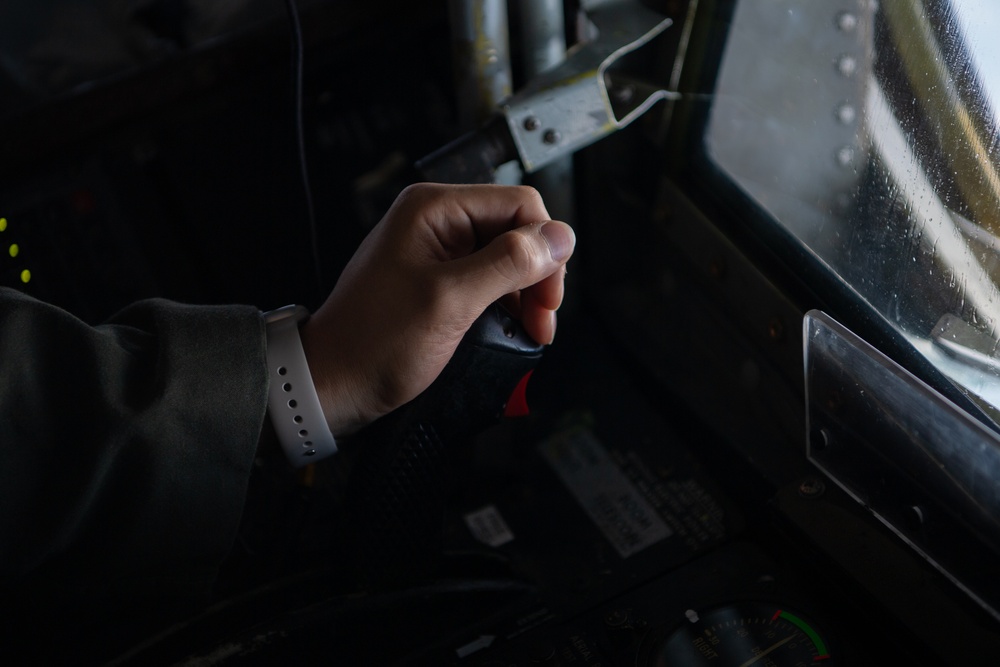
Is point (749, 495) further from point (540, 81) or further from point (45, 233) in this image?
point (45, 233)

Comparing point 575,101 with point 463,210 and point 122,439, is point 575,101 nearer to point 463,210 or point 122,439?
point 463,210

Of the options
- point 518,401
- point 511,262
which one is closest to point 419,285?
point 511,262

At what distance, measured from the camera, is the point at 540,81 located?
3.16 ft

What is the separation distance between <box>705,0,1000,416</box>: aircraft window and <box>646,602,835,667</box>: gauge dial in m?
0.24

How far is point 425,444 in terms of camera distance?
0.82m

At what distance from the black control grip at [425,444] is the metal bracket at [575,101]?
0.74 ft

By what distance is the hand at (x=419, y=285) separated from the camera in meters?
0.74

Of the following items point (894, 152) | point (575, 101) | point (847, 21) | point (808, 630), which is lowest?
point (808, 630)

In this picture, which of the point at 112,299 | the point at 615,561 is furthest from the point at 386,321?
the point at 112,299

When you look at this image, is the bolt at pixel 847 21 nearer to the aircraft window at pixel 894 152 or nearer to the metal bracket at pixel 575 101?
the aircraft window at pixel 894 152

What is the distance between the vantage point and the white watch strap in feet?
2.55

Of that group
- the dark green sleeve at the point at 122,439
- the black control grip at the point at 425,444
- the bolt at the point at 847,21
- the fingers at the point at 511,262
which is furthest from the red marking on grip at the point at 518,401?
the bolt at the point at 847,21

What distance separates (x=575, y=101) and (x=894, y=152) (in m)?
0.34

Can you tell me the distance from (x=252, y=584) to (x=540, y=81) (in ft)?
1.92
